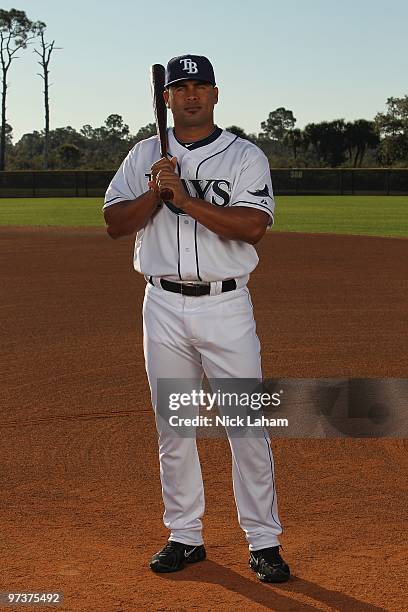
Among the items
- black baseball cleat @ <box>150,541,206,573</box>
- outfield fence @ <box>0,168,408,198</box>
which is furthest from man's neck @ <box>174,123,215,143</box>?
outfield fence @ <box>0,168,408,198</box>

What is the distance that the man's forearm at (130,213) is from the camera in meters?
3.96

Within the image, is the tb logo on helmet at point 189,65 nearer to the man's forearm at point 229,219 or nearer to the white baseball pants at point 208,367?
the man's forearm at point 229,219

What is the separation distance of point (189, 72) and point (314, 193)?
52.4 metres

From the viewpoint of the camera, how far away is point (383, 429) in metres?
6.44

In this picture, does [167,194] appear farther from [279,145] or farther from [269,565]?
[279,145]

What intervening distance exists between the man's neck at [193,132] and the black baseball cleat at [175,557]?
1.78 metres

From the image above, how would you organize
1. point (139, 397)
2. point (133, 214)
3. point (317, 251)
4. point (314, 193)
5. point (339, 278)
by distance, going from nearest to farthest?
point (133, 214) < point (139, 397) < point (339, 278) < point (317, 251) < point (314, 193)

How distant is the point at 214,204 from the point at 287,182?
52.9 m

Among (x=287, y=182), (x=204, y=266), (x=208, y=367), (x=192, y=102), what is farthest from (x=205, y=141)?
(x=287, y=182)

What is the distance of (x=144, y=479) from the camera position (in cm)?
548

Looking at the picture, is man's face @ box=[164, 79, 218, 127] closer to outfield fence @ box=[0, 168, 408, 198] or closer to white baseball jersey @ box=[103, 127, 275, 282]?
white baseball jersey @ box=[103, 127, 275, 282]

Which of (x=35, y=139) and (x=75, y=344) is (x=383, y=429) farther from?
(x=35, y=139)

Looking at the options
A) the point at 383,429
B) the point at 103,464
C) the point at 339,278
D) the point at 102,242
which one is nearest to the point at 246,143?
the point at 103,464

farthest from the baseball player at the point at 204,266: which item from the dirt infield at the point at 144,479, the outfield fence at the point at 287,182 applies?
the outfield fence at the point at 287,182
